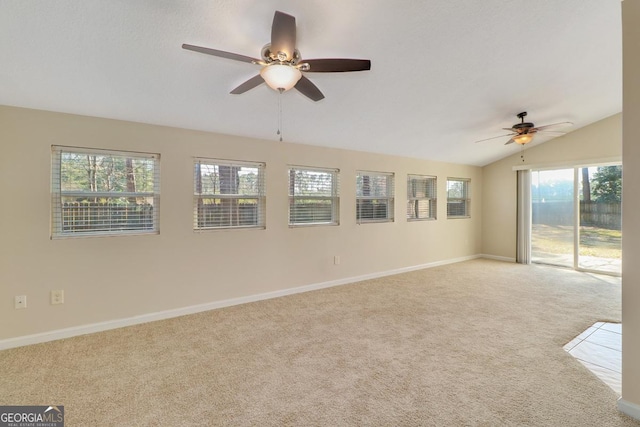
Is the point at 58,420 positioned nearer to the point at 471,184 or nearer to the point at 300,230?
the point at 300,230

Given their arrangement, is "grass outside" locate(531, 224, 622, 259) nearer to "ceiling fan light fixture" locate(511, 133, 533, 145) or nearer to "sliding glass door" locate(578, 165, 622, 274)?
"sliding glass door" locate(578, 165, 622, 274)

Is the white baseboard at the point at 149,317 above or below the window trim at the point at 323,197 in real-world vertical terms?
below

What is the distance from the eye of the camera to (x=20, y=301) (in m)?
2.64

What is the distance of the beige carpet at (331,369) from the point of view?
1779 millimetres

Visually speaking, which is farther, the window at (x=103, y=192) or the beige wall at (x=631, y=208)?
the window at (x=103, y=192)

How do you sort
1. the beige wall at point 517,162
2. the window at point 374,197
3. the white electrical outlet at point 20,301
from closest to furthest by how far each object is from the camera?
1. the white electrical outlet at point 20,301
2. the window at point 374,197
3. the beige wall at point 517,162

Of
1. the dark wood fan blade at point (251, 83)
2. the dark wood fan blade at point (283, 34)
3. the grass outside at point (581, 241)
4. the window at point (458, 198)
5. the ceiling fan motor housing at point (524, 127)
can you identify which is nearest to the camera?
the dark wood fan blade at point (283, 34)

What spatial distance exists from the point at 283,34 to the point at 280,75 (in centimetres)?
24

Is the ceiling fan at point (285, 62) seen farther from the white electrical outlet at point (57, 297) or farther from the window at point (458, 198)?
the window at point (458, 198)

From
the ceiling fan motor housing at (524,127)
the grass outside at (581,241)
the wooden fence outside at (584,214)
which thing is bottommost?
the grass outside at (581,241)

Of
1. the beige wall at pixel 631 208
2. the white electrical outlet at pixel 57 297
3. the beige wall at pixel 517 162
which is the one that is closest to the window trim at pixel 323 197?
the white electrical outlet at pixel 57 297

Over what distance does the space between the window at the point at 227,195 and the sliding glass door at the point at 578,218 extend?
5848 mm

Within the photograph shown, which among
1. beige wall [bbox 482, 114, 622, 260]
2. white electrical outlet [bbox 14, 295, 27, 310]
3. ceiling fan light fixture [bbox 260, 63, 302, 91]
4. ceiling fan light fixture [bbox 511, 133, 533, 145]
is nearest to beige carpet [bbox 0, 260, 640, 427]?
white electrical outlet [bbox 14, 295, 27, 310]

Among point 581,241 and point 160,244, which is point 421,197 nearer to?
point 581,241
